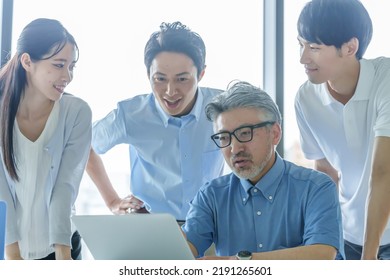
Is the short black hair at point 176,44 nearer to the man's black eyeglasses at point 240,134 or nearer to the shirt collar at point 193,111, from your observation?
the shirt collar at point 193,111

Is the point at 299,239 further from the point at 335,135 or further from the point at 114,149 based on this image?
the point at 114,149

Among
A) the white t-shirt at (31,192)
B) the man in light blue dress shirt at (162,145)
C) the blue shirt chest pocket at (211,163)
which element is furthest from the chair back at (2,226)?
the blue shirt chest pocket at (211,163)

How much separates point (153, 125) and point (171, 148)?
11 cm

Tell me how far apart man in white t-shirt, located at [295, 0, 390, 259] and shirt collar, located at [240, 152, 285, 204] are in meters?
0.34

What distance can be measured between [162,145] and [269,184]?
59 cm

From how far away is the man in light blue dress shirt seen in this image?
2068mm

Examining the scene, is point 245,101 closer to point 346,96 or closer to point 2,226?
point 346,96

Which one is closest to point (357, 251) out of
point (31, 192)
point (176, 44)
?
point (176, 44)

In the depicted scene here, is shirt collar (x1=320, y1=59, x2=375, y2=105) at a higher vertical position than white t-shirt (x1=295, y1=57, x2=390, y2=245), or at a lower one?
higher

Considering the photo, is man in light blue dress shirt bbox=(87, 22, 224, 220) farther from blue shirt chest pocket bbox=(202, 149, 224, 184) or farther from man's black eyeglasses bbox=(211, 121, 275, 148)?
man's black eyeglasses bbox=(211, 121, 275, 148)

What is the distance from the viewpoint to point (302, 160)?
2.18m

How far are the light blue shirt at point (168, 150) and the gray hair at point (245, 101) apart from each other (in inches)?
16.6

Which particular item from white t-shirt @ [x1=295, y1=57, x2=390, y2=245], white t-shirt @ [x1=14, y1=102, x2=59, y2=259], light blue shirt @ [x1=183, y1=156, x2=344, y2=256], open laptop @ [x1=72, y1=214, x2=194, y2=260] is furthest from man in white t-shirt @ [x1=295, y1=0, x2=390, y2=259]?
white t-shirt @ [x1=14, y1=102, x2=59, y2=259]

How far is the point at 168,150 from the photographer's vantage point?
6.91 feet
